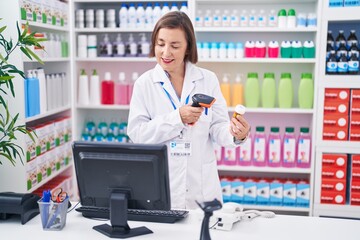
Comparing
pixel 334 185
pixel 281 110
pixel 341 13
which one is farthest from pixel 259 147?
pixel 341 13

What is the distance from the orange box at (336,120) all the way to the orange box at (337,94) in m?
0.14

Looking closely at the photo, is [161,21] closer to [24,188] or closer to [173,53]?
[173,53]

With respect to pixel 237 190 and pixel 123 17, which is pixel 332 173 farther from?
pixel 123 17

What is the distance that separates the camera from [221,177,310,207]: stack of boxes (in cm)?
392

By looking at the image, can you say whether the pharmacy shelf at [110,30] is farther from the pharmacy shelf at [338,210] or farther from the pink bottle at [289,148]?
the pharmacy shelf at [338,210]

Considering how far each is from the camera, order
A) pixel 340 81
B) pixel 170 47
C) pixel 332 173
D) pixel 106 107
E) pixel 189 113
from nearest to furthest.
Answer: pixel 189 113, pixel 170 47, pixel 340 81, pixel 332 173, pixel 106 107

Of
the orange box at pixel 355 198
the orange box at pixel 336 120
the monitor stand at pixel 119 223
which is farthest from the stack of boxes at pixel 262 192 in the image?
the monitor stand at pixel 119 223

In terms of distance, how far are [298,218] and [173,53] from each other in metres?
1.03

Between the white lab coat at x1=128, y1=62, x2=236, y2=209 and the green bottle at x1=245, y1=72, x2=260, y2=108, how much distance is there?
1.49 metres

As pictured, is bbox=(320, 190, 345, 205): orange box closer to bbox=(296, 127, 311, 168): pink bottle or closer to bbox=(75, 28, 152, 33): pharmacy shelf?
bbox=(296, 127, 311, 168): pink bottle

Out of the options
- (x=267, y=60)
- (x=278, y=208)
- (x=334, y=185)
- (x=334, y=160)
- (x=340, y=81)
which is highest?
(x=267, y=60)

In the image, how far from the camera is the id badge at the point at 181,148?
2.31m

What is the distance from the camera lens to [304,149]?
3.82 m

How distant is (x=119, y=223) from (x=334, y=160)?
2504 mm
